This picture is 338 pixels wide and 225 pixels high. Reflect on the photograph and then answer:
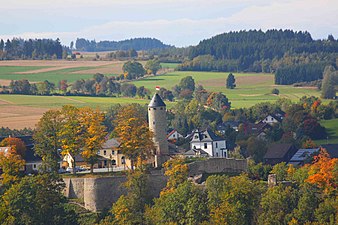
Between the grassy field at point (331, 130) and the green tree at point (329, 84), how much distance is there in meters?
24.3

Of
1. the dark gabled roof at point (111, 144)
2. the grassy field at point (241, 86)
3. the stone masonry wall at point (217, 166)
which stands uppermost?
the dark gabled roof at point (111, 144)

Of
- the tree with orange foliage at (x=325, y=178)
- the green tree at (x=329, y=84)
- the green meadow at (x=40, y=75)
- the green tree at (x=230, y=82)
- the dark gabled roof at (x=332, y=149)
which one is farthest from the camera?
the green tree at (x=230, y=82)

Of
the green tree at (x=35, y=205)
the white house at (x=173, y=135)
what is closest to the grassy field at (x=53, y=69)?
the white house at (x=173, y=135)

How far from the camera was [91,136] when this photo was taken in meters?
72.1

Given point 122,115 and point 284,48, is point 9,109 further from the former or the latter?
point 284,48

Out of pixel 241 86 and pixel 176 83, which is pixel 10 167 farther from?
pixel 241 86

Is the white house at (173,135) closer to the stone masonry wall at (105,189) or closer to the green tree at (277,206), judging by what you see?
the stone masonry wall at (105,189)

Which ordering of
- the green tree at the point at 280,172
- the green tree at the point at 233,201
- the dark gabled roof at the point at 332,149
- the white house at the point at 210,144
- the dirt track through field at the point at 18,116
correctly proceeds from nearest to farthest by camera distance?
1. the green tree at the point at 233,201
2. the green tree at the point at 280,172
3. the white house at the point at 210,144
4. the dark gabled roof at the point at 332,149
5. the dirt track through field at the point at 18,116

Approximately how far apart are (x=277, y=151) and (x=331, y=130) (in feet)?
45.8

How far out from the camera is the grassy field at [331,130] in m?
102

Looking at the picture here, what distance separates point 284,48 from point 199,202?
5277 inches

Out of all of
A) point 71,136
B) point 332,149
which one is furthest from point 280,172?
point 332,149

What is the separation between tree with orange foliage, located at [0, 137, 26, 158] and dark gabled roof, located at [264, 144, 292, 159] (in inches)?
1023

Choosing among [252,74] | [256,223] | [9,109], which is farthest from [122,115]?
[252,74]
